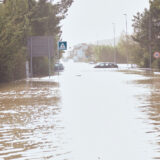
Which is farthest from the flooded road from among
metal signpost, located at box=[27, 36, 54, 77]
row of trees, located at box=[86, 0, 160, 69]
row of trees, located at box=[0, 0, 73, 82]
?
row of trees, located at box=[86, 0, 160, 69]

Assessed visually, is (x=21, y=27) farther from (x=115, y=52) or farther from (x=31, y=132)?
(x=115, y=52)

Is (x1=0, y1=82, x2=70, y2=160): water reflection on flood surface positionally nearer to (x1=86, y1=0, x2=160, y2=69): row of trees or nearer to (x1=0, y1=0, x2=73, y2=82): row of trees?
(x1=0, y1=0, x2=73, y2=82): row of trees

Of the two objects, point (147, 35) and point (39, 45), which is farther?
point (147, 35)

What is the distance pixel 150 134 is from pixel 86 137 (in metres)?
1.39

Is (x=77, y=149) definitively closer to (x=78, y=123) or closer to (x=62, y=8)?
(x=78, y=123)

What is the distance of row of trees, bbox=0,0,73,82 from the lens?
28875 mm

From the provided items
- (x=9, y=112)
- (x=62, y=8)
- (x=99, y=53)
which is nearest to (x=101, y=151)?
(x=9, y=112)

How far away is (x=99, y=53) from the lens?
456 ft

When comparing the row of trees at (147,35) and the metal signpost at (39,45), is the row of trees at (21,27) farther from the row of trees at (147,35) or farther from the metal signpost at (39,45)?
the row of trees at (147,35)

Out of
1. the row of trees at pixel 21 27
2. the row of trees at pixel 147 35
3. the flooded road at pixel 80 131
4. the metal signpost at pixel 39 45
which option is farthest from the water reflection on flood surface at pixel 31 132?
the row of trees at pixel 147 35

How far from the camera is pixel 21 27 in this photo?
34.1 meters

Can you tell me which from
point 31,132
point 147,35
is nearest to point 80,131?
point 31,132

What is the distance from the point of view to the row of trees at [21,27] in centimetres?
2888

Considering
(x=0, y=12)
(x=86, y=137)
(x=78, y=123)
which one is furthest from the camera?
(x=0, y=12)
